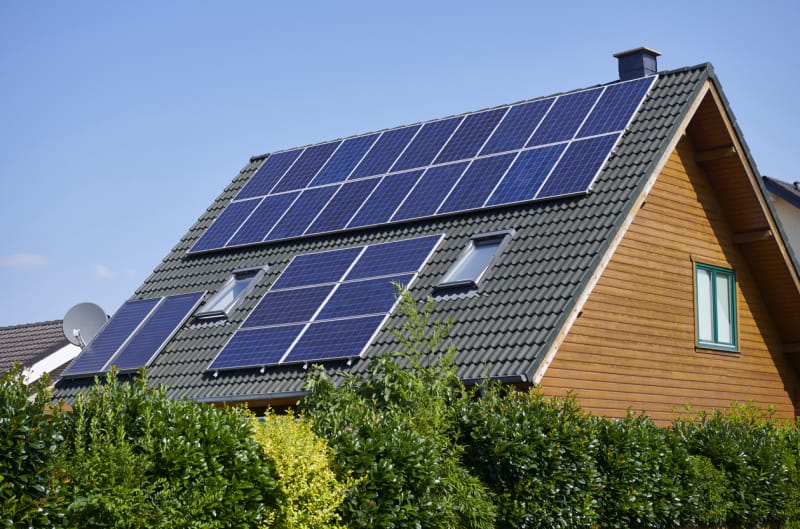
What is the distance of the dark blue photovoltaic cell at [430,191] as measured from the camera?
20719 millimetres

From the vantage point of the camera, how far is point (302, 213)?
2300 cm

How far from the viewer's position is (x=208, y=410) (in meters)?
11.5

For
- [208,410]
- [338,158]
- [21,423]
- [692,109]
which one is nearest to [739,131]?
[692,109]

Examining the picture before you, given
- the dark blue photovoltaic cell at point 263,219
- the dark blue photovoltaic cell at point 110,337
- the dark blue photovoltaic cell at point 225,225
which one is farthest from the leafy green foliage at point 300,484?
the dark blue photovoltaic cell at point 225,225

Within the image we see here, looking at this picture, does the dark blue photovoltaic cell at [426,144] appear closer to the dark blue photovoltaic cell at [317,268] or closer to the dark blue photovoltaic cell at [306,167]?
the dark blue photovoltaic cell at [306,167]

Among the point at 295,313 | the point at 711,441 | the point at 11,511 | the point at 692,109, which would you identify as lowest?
the point at 11,511

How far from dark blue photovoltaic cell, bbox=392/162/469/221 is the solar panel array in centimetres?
2

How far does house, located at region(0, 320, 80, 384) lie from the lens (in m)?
30.8

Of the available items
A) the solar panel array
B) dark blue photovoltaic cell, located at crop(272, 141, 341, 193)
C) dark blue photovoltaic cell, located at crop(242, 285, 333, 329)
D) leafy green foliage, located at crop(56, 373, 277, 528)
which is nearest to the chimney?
the solar panel array

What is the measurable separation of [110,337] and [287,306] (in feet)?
15.5

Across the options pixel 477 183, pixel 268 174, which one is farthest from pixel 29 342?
pixel 477 183

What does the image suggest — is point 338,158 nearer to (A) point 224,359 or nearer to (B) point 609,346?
(A) point 224,359

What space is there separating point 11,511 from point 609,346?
11674mm

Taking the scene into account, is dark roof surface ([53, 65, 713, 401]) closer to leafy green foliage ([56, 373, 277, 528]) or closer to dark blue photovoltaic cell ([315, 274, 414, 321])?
dark blue photovoltaic cell ([315, 274, 414, 321])
